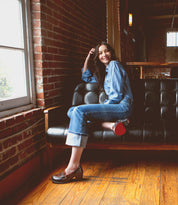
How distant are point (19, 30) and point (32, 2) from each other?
35 cm

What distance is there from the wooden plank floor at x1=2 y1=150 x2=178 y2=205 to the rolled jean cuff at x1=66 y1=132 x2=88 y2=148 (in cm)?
38

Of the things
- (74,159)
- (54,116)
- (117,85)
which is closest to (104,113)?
(117,85)

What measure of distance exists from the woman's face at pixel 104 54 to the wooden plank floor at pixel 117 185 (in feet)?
3.77

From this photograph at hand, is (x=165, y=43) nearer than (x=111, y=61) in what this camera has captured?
No

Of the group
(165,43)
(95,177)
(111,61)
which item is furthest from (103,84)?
(165,43)

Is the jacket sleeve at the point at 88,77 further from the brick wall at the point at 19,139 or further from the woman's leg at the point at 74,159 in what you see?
the woman's leg at the point at 74,159

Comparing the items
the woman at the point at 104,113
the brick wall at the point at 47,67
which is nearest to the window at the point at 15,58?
the brick wall at the point at 47,67

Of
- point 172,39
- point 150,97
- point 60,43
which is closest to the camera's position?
point 150,97

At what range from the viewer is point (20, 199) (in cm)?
197

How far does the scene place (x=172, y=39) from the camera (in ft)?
41.2

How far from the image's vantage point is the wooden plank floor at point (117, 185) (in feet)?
6.26

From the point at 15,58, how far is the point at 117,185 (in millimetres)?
1545

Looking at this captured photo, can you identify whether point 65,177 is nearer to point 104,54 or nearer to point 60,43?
point 104,54

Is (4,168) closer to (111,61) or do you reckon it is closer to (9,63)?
(9,63)
